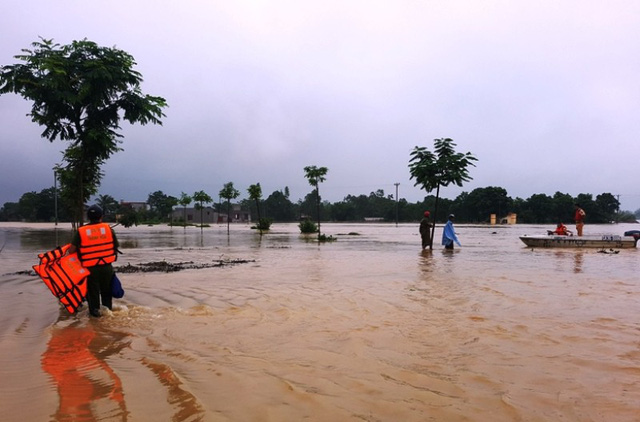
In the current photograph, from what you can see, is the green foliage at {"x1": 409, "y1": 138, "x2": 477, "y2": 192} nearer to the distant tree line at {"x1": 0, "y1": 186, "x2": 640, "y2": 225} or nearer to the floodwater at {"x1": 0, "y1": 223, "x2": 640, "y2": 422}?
the floodwater at {"x1": 0, "y1": 223, "x2": 640, "y2": 422}

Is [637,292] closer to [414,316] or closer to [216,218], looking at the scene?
[414,316]

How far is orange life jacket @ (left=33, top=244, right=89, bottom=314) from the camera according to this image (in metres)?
6.59

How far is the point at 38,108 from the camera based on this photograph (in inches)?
442

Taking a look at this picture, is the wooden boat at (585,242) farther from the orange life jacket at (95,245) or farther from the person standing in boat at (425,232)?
the orange life jacket at (95,245)

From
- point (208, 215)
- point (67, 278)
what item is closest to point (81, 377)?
point (67, 278)

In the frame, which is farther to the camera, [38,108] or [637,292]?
[38,108]

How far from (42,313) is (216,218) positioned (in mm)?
109316

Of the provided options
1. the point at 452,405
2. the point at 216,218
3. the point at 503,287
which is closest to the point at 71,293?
the point at 452,405

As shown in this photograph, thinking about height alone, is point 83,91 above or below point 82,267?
above

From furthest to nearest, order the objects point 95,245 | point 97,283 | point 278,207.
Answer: point 278,207, point 97,283, point 95,245

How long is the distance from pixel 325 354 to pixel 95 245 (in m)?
3.79

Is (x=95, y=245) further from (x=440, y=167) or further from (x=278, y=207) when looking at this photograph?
(x=278, y=207)

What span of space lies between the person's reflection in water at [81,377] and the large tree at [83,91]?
671 centimetres

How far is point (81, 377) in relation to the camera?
405cm
